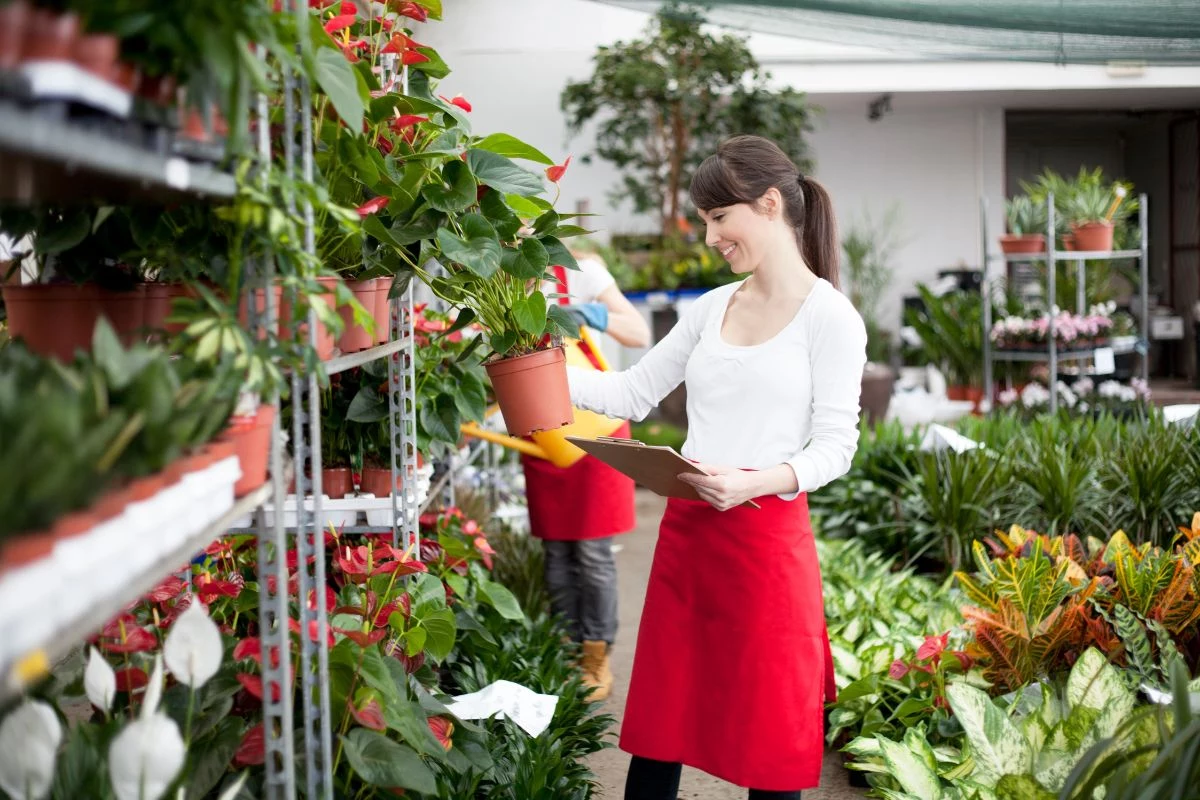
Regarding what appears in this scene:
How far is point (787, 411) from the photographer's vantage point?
86.1 inches

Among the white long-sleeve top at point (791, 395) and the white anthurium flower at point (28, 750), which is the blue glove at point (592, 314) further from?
the white anthurium flower at point (28, 750)

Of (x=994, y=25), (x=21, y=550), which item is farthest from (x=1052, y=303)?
(x=21, y=550)

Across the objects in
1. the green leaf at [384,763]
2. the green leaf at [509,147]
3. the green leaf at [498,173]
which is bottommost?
the green leaf at [384,763]

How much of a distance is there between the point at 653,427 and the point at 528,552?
446 cm

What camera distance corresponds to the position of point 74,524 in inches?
39.4

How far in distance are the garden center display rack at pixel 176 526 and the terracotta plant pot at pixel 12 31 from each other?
4 centimetres

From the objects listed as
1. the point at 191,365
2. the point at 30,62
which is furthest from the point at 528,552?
the point at 30,62

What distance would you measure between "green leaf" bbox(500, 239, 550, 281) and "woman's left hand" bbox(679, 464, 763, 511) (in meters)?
0.48

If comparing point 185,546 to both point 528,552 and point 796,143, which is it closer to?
point 528,552

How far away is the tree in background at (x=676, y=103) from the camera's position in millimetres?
8805

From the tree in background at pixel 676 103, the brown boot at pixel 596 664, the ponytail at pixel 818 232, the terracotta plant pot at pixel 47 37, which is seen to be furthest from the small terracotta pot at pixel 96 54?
the tree in background at pixel 676 103

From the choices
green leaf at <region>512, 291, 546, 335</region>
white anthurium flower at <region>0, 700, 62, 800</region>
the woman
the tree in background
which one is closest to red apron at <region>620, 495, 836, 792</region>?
the woman

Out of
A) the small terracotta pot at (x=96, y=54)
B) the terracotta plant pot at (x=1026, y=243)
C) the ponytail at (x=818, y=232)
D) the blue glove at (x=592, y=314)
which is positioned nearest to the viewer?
the small terracotta pot at (x=96, y=54)

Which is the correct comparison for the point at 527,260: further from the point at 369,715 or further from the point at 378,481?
the point at 369,715
